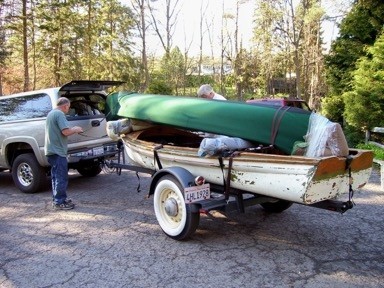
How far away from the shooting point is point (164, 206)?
5008mm

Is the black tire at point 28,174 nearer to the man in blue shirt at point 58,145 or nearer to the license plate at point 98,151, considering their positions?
the license plate at point 98,151

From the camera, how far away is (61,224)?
567 cm

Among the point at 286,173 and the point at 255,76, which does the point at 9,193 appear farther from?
the point at 255,76

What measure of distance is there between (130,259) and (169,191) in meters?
1.07

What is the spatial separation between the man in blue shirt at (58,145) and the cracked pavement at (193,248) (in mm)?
299

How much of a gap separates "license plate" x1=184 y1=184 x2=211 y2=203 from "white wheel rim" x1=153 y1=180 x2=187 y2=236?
0.67 feet


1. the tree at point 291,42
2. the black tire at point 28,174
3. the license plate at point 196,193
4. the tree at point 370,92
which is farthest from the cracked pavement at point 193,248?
the tree at point 291,42

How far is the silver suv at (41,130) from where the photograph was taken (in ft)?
23.9

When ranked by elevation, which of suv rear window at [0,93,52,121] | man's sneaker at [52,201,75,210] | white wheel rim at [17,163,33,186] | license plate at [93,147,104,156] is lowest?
man's sneaker at [52,201,75,210]

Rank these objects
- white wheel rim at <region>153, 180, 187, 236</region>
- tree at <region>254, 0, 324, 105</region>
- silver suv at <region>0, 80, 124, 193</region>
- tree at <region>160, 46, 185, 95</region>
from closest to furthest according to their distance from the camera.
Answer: white wheel rim at <region>153, 180, 187, 236</region>, silver suv at <region>0, 80, 124, 193</region>, tree at <region>254, 0, 324, 105</region>, tree at <region>160, 46, 185, 95</region>

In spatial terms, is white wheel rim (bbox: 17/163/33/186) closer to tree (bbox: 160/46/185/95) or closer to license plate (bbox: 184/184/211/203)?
license plate (bbox: 184/184/211/203)

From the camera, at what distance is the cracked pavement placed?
3.81 metres

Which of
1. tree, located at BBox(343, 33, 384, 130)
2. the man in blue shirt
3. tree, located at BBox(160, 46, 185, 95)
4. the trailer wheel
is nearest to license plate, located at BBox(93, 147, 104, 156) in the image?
the man in blue shirt

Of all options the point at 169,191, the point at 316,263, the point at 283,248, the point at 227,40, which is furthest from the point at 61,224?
the point at 227,40
